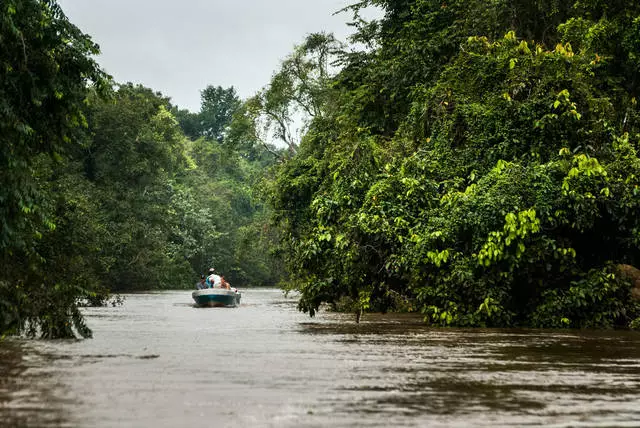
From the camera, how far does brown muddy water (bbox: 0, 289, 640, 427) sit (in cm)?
716

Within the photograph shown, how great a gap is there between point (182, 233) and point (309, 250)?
2362 inches

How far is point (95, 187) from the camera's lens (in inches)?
2336

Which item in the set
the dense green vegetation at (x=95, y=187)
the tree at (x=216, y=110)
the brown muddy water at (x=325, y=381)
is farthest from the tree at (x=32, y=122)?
the tree at (x=216, y=110)

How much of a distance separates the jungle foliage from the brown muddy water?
2285 mm

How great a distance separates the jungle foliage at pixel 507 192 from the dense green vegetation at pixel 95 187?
6521 mm

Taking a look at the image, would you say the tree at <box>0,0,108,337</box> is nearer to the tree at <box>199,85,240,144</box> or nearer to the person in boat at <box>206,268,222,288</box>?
the person in boat at <box>206,268,222,288</box>

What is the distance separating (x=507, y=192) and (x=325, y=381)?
968 cm

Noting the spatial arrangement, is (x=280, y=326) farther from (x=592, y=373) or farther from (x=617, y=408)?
(x=617, y=408)

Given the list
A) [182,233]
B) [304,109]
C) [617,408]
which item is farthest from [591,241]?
[182,233]

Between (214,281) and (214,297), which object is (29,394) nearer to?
(214,297)

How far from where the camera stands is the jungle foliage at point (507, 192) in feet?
60.4

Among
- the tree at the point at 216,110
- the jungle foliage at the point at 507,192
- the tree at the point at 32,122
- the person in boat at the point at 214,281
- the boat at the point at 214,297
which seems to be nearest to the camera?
the tree at the point at 32,122

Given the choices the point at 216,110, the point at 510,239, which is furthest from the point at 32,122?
the point at 216,110

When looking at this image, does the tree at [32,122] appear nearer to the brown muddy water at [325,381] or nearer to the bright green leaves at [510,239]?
the brown muddy water at [325,381]
